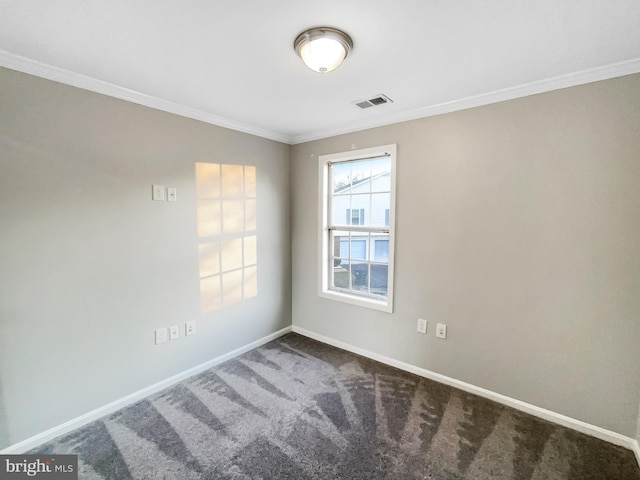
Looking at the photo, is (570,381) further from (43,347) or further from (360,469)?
(43,347)

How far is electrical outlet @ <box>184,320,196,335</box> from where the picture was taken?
2.46m

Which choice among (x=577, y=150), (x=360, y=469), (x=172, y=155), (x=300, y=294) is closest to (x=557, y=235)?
(x=577, y=150)

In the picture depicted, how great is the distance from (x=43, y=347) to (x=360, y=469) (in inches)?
81.7

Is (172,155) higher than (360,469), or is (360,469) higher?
(172,155)

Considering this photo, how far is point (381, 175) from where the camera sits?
2.75m

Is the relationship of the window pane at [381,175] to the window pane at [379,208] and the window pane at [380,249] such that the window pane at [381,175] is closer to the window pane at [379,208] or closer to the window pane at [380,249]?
the window pane at [379,208]

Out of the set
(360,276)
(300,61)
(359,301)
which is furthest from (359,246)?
(300,61)

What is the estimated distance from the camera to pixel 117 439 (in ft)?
5.88

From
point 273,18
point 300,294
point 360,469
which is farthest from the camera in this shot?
point 300,294

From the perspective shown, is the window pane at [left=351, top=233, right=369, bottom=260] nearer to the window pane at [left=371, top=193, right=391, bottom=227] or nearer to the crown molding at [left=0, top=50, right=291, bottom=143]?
the window pane at [left=371, top=193, right=391, bottom=227]

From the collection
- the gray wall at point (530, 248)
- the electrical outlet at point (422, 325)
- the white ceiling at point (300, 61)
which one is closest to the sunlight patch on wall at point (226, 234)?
the white ceiling at point (300, 61)

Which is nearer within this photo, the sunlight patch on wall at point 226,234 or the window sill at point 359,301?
the sunlight patch on wall at point 226,234

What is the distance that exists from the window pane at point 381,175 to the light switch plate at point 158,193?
189cm

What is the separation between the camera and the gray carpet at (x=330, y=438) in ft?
5.20
